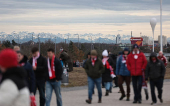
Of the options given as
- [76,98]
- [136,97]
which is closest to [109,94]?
[76,98]

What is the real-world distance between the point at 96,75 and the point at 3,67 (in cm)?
789

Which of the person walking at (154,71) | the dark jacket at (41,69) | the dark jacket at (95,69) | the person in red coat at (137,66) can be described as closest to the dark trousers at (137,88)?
the person in red coat at (137,66)

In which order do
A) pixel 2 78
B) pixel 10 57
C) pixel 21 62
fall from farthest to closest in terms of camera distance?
pixel 21 62 < pixel 2 78 < pixel 10 57

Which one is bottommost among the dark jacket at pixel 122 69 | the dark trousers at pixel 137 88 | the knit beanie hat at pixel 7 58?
A: the dark trousers at pixel 137 88

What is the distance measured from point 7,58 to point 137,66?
8.45m

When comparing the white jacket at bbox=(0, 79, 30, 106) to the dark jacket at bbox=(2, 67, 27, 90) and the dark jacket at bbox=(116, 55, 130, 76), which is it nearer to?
the dark jacket at bbox=(2, 67, 27, 90)

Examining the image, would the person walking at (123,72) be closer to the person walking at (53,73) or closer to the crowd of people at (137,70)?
the crowd of people at (137,70)

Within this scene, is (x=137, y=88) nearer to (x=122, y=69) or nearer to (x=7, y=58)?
(x=122, y=69)

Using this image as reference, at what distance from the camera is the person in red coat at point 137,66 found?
39.1ft

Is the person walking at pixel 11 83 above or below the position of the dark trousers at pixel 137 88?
above

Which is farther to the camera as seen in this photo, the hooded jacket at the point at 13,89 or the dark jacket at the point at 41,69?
the dark jacket at the point at 41,69

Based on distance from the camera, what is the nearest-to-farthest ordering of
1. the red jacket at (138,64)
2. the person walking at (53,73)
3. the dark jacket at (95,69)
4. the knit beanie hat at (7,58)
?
1. the knit beanie hat at (7,58)
2. the person walking at (53,73)
3. the dark jacket at (95,69)
4. the red jacket at (138,64)

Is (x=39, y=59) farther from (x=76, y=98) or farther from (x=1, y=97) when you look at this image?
(x=1, y=97)

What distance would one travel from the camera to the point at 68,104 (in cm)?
1192
